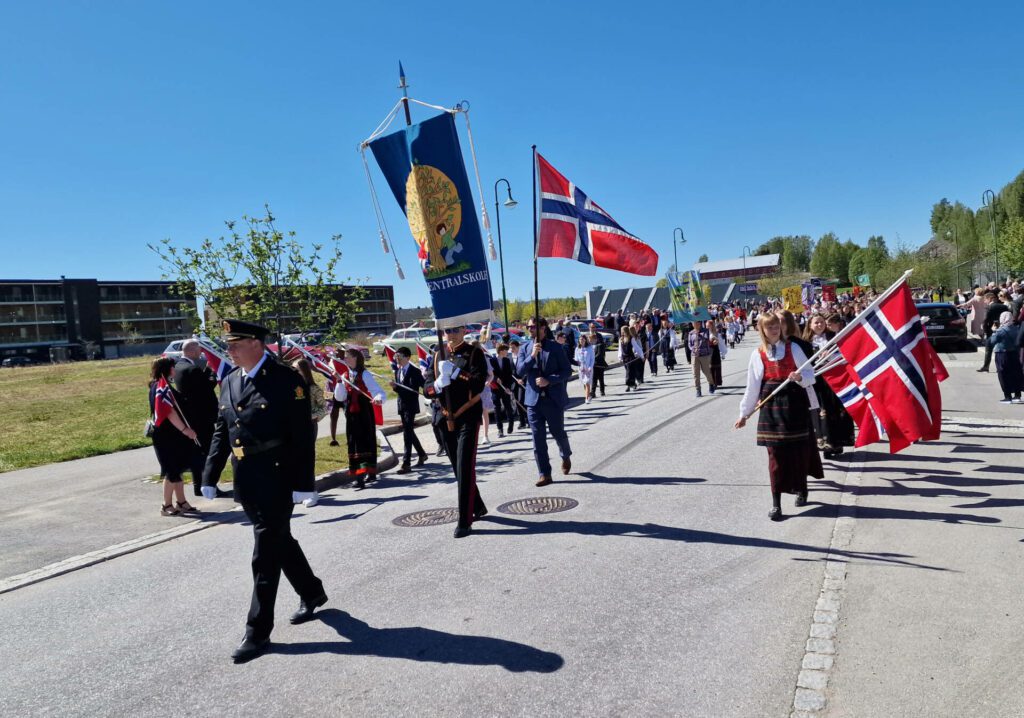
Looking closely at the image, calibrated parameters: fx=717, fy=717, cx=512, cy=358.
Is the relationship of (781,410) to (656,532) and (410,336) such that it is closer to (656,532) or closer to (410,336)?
(656,532)

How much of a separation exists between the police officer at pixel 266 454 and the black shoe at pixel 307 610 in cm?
15

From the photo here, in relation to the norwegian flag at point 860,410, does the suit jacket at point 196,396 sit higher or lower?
higher

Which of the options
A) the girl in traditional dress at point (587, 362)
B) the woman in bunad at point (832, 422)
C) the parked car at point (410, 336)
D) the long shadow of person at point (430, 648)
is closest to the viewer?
the long shadow of person at point (430, 648)

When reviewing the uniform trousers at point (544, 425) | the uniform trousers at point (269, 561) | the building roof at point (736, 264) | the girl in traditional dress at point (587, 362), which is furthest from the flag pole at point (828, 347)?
the building roof at point (736, 264)

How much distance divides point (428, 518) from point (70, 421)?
16.6 meters

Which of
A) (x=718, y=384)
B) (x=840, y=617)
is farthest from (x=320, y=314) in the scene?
(x=718, y=384)

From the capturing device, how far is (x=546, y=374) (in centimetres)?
875

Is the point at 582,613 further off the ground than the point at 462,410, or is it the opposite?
the point at 462,410

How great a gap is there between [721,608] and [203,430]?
22.5ft

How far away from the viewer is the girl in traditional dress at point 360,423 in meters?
9.62

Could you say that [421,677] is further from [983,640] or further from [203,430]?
[203,430]

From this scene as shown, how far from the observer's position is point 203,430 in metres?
8.95

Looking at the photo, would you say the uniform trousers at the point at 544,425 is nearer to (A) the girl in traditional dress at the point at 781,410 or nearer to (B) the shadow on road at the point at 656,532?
(B) the shadow on road at the point at 656,532

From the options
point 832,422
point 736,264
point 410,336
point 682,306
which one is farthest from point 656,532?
point 736,264
